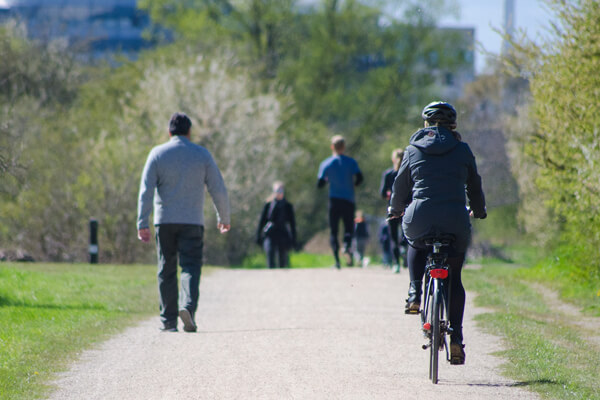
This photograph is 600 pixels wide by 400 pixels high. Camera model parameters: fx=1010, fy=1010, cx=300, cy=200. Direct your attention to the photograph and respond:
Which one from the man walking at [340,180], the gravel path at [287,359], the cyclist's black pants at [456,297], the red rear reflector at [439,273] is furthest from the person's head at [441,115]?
the man walking at [340,180]

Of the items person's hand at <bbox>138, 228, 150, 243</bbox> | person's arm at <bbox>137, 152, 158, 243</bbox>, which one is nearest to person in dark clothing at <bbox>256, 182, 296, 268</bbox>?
person's arm at <bbox>137, 152, 158, 243</bbox>

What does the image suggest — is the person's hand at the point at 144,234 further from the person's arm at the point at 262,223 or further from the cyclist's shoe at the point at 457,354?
the person's arm at the point at 262,223

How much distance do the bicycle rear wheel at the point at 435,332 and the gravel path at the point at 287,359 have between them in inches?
4.1

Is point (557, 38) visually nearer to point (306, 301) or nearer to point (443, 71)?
point (306, 301)

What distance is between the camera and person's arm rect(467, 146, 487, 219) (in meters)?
6.92

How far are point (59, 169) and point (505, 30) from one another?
1362cm

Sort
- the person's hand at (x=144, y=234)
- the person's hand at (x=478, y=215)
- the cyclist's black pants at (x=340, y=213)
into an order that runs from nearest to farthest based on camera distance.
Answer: the person's hand at (x=478, y=215) → the person's hand at (x=144, y=234) → the cyclist's black pants at (x=340, y=213)

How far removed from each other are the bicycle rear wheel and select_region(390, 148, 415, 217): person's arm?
2.25 ft

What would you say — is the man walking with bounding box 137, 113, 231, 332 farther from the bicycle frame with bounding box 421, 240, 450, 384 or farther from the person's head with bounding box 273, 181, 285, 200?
the person's head with bounding box 273, 181, 285, 200

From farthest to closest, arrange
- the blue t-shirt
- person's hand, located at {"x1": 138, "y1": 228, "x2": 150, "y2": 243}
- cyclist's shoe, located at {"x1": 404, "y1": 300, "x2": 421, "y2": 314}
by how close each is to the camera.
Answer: the blue t-shirt < person's hand, located at {"x1": 138, "y1": 228, "x2": 150, "y2": 243} < cyclist's shoe, located at {"x1": 404, "y1": 300, "x2": 421, "y2": 314}

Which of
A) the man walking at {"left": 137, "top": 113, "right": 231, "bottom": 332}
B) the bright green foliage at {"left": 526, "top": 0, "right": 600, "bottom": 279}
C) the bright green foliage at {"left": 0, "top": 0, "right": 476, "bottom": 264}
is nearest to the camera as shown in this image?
the man walking at {"left": 137, "top": 113, "right": 231, "bottom": 332}

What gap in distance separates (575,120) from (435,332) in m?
7.32

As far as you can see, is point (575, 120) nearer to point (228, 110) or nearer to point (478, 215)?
point (478, 215)

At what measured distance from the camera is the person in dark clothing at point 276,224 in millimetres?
20306
